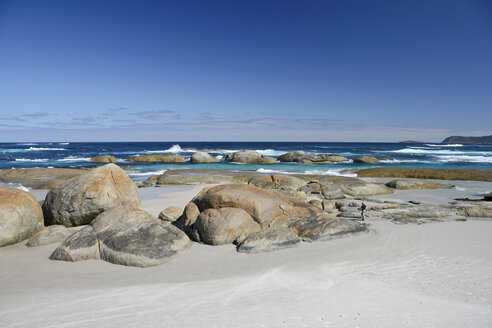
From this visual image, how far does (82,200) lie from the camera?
9.82m

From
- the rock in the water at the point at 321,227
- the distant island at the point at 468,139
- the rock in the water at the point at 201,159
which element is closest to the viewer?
the rock in the water at the point at 321,227

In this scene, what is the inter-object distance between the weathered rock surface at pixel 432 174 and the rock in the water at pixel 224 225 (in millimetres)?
21767

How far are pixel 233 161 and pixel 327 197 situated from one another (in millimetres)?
29110

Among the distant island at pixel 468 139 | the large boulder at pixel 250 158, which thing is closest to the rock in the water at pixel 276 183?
the large boulder at pixel 250 158

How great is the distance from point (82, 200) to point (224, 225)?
4.97 metres

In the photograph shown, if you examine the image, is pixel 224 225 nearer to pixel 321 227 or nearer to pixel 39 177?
pixel 321 227

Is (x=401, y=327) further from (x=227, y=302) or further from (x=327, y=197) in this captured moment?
(x=327, y=197)

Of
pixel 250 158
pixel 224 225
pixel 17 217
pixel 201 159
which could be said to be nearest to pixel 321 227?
pixel 224 225

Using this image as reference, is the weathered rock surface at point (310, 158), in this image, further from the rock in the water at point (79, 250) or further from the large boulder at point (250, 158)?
the rock in the water at point (79, 250)

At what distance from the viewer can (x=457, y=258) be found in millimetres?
6859

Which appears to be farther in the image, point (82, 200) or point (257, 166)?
point (257, 166)

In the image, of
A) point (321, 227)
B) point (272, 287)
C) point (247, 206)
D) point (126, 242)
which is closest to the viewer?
point (272, 287)

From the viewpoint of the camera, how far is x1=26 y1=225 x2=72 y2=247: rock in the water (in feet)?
27.2

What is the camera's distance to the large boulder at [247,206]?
879 centimetres
